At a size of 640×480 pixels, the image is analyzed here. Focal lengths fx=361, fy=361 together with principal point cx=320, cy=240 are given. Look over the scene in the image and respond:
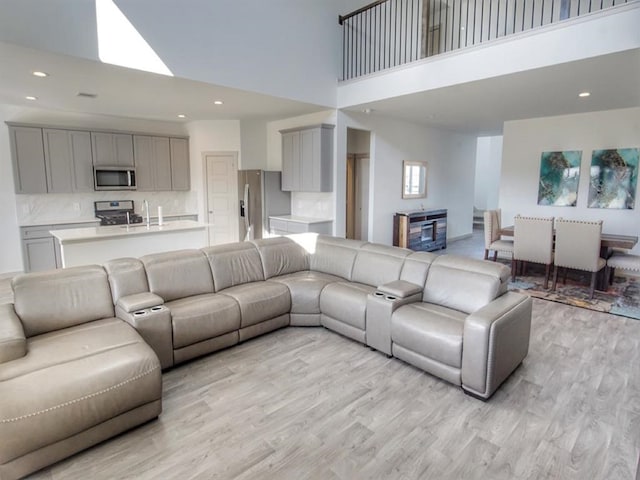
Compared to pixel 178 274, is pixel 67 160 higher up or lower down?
higher up

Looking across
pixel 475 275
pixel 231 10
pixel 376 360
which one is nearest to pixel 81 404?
pixel 376 360

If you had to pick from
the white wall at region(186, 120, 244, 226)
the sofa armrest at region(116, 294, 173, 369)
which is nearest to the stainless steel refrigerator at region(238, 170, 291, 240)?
the white wall at region(186, 120, 244, 226)

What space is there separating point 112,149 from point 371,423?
6.46 metres

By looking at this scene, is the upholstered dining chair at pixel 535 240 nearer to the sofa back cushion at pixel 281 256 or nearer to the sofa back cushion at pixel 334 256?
the sofa back cushion at pixel 334 256

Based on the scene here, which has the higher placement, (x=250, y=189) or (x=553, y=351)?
(x=250, y=189)

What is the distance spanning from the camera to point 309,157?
5.91m

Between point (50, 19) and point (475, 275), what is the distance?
435 centimetres

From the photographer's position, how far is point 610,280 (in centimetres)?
536

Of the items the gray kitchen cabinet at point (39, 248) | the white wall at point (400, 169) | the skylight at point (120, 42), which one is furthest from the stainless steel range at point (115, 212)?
the white wall at point (400, 169)

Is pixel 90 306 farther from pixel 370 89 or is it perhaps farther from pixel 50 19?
pixel 370 89

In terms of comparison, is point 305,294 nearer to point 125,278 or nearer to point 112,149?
point 125,278

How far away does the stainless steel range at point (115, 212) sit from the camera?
6391mm

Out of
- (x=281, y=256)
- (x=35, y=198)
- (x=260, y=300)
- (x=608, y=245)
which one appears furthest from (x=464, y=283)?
(x=35, y=198)

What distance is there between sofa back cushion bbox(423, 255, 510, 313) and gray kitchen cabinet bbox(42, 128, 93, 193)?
19.8 feet
